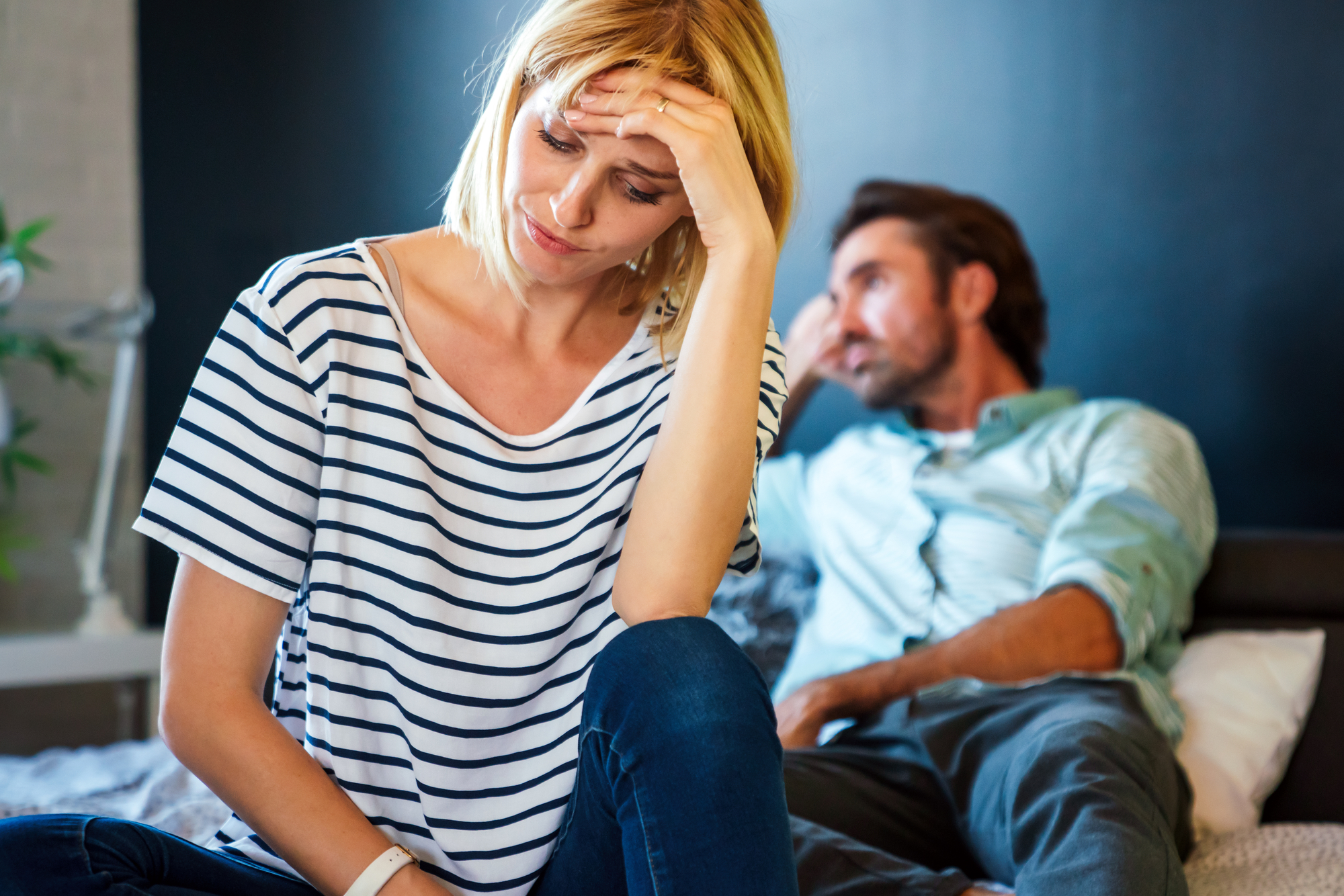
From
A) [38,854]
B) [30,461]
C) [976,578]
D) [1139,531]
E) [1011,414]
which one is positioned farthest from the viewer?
[30,461]

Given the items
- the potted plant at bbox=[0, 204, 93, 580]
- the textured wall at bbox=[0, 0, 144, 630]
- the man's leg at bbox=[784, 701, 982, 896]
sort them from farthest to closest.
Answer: the textured wall at bbox=[0, 0, 144, 630]
the potted plant at bbox=[0, 204, 93, 580]
the man's leg at bbox=[784, 701, 982, 896]

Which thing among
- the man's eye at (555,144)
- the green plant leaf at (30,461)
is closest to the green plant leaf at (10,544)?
the green plant leaf at (30,461)

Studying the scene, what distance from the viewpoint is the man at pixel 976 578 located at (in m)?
1.08

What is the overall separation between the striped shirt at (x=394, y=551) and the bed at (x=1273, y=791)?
45cm

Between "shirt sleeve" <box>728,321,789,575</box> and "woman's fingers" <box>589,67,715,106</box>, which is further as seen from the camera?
"shirt sleeve" <box>728,321,789,575</box>

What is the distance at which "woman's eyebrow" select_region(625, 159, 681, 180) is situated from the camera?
833mm

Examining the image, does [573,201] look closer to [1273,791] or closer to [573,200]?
[573,200]

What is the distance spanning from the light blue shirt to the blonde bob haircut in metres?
0.77

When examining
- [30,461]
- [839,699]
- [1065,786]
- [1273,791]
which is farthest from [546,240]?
[30,461]

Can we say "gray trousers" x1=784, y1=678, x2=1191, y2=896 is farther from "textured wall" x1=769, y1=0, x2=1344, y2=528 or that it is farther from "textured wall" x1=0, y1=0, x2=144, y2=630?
"textured wall" x1=0, y1=0, x2=144, y2=630

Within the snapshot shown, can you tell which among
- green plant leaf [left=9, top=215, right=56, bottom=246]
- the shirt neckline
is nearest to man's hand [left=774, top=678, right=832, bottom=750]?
the shirt neckline

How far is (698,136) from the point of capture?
0.83m

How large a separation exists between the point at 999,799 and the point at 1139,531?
534mm

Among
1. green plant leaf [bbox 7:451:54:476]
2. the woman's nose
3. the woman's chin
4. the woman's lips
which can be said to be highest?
the woman's nose
